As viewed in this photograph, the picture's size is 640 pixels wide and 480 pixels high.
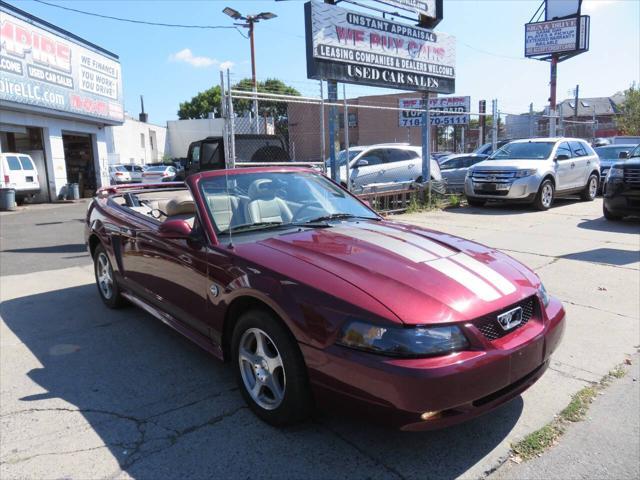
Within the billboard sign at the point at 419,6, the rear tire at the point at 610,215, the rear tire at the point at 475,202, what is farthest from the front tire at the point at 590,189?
the billboard sign at the point at 419,6

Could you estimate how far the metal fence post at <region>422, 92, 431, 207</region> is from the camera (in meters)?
12.7

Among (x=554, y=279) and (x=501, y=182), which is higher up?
(x=501, y=182)

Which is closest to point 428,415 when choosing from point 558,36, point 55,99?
point 55,99

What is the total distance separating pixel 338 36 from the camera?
10109 mm

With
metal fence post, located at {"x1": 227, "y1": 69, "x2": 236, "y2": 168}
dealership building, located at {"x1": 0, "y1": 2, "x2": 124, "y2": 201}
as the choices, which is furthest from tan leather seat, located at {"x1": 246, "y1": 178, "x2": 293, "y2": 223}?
dealership building, located at {"x1": 0, "y1": 2, "x2": 124, "y2": 201}

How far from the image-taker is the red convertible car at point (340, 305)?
90.6 inches

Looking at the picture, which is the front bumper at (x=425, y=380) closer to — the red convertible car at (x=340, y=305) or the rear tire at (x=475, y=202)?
the red convertible car at (x=340, y=305)

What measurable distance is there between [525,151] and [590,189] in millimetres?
2708

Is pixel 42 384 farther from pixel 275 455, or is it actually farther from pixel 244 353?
pixel 275 455

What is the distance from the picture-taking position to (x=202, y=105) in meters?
71.2

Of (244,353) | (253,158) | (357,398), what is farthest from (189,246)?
(253,158)

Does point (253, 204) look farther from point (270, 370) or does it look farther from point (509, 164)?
point (509, 164)

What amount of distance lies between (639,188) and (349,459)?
9.38 m

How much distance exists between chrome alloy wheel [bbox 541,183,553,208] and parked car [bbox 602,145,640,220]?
1.82 meters
